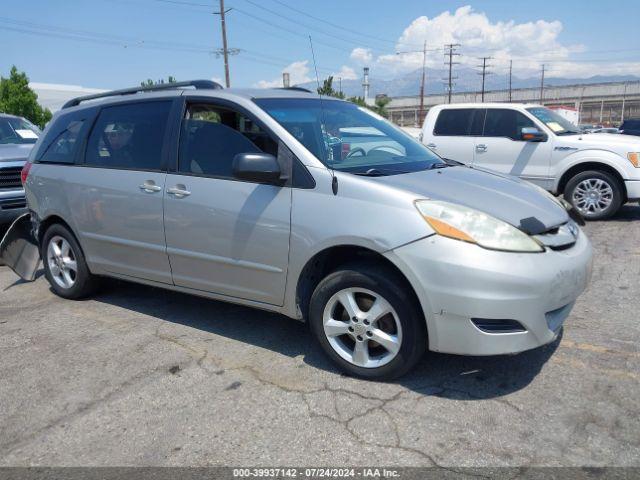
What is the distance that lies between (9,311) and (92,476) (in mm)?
3030

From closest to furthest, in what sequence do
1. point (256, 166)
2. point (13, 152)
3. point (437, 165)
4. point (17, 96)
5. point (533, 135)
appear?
point (256, 166)
point (437, 165)
point (13, 152)
point (533, 135)
point (17, 96)

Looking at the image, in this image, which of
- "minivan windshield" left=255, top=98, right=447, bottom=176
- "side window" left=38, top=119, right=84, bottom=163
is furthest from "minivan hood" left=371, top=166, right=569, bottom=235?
"side window" left=38, top=119, right=84, bottom=163

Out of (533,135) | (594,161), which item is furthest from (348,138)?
(594,161)

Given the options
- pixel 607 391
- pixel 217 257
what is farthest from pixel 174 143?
pixel 607 391

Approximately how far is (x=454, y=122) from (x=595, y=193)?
2559 millimetres

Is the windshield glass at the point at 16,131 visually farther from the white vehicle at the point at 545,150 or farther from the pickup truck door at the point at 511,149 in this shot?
the pickup truck door at the point at 511,149

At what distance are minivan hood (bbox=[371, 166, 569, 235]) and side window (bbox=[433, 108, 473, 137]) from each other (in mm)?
5614

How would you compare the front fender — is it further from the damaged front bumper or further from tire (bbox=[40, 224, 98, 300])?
the damaged front bumper

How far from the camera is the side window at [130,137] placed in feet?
13.8

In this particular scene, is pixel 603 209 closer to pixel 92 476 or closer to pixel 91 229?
pixel 91 229

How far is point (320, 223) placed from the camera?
329cm

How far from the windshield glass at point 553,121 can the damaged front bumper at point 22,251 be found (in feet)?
24.3

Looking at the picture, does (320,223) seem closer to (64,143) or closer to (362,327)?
(362,327)

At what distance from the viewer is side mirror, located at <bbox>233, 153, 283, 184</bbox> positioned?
334 cm
